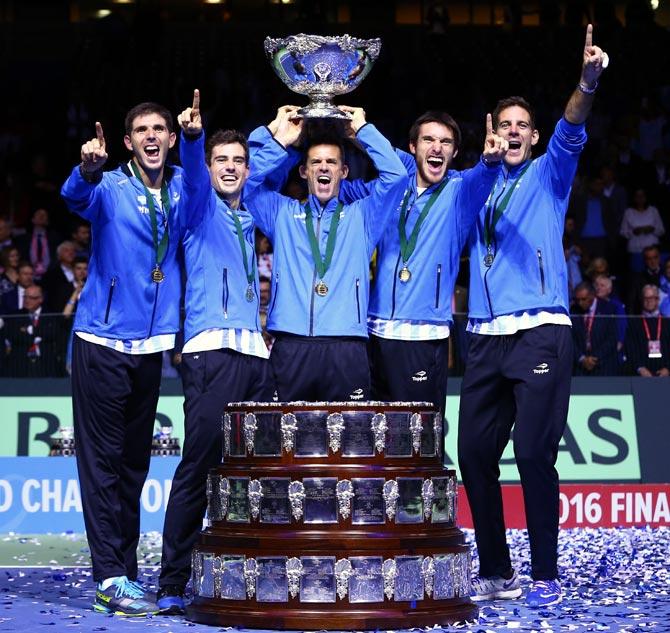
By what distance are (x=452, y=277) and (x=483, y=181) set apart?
0.63 meters

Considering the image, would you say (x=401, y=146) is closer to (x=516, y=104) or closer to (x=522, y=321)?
(x=516, y=104)

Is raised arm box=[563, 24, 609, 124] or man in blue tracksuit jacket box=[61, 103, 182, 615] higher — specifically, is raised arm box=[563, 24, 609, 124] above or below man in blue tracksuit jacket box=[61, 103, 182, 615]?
above

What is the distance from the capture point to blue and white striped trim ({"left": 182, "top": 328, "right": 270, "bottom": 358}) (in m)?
7.13

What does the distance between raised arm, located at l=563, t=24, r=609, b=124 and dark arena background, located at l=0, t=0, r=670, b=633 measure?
2401mm

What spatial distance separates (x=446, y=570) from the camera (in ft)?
21.8

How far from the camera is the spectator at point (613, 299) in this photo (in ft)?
42.6

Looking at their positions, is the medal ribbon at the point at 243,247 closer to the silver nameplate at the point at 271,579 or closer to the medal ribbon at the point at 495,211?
the medal ribbon at the point at 495,211

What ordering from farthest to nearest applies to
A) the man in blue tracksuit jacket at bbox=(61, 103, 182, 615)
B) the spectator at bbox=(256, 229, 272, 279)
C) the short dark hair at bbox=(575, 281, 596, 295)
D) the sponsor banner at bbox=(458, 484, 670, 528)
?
the spectator at bbox=(256, 229, 272, 279) < the short dark hair at bbox=(575, 281, 596, 295) < the sponsor banner at bbox=(458, 484, 670, 528) < the man in blue tracksuit jacket at bbox=(61, 103, 182, 615)

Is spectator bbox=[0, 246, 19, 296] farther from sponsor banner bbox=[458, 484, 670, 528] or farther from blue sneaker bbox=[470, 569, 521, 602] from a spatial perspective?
blue sneaker bbox=[470, 569, 521, 602]

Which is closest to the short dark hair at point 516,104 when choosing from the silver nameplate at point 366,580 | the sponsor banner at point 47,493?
the silver nameplate at point 366,580

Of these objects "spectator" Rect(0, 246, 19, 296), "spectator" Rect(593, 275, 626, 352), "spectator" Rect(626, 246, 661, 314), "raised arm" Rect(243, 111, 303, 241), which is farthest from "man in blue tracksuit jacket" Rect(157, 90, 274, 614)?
"spectator" Rect(626, 246, 661, 314)

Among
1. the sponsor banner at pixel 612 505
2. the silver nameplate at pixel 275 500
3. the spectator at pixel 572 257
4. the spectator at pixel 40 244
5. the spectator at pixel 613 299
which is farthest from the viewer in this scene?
the spectator at pixel 40 244

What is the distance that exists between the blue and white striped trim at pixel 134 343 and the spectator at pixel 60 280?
649 cm

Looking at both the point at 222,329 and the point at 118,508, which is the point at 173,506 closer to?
the point at 118,508
